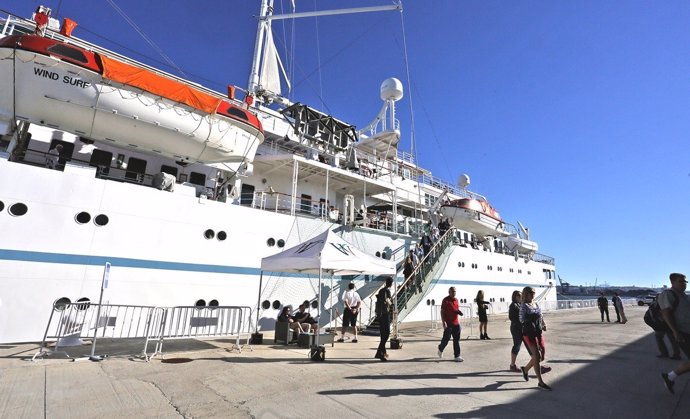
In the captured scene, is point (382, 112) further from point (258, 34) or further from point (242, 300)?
point (242, 300)

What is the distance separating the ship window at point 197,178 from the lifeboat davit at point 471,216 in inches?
576

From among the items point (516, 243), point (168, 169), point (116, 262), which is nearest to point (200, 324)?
point (116, 262)

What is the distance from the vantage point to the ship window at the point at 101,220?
28.5 feet

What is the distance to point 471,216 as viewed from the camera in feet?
73.0

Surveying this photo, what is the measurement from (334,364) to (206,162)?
24.9 ft

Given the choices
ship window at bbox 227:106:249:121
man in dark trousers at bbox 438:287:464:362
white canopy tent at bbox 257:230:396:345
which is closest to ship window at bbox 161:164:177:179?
ship window at bbox 227:106:249:121

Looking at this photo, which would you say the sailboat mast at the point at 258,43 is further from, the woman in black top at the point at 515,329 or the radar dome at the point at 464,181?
the radar dome at the point at 464,181

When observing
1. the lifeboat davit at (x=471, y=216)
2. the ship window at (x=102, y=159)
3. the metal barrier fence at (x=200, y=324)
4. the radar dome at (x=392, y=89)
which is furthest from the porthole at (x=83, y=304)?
the radar dome at (x=392, y=89)

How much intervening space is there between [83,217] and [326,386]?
296 inches

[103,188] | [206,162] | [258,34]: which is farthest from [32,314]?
[258,34]

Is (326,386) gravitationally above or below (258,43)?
below

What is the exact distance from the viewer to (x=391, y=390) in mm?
4934

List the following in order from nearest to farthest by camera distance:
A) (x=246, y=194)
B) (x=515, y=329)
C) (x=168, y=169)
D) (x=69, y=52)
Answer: (x=515, y=329)
(x=69, y=52)
(x=168, y=169)
(x=246, y=194)

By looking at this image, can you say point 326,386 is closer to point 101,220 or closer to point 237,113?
point 101,220
